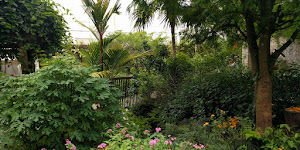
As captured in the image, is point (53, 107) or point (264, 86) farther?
point (264, 86)

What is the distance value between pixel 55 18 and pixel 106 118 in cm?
195

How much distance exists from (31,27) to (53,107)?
1446mm

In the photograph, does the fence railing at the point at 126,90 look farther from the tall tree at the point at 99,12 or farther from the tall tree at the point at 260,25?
the tall tree at the point at 260,25

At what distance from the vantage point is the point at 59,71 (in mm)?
2760

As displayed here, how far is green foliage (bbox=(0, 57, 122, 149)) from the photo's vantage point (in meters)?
2.66

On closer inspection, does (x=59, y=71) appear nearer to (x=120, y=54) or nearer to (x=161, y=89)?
(x=120, y=54)

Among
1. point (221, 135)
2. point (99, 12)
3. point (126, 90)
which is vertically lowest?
point (221, 135)

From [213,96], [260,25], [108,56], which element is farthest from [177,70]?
[260,25]

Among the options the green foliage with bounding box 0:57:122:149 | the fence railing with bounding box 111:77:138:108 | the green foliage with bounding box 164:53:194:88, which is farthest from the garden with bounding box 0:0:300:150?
the fence railing with bounding box 111:77:138:108

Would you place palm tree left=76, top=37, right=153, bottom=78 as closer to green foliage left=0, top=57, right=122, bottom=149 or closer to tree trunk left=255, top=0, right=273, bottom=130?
green foliage left=0, top=57, right=122, bottom=149

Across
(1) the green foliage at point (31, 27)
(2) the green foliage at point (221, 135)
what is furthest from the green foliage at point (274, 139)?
(1) the green foliage at point (31, 27)

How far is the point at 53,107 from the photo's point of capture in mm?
2668

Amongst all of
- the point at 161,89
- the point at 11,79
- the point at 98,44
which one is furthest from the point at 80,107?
the point at 161,89

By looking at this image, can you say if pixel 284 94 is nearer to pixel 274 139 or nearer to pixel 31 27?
pixel 274 139
